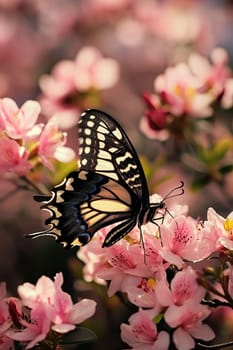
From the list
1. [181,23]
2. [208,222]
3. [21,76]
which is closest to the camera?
[208,222]

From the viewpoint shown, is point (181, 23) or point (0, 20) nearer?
point (181, 23)

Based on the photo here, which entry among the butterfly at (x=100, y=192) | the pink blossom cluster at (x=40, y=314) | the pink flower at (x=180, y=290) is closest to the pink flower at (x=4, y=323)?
the pink blossom cluster at (x=40, y=314)

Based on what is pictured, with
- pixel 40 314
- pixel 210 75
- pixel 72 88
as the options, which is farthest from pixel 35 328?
pixel 72 88

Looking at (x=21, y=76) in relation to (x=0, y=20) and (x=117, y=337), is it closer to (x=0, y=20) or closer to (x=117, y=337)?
(x=0, y=20)

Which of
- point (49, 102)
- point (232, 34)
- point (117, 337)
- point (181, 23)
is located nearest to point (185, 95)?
point (49, 102)

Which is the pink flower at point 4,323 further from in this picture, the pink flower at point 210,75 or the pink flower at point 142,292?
the pink flower at point 210,75

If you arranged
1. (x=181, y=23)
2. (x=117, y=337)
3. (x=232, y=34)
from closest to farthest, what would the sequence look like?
(x=117, y=337)
(x=181, y=23)
(x=232, y=34)

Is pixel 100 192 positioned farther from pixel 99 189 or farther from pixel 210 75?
pixel 210 75
